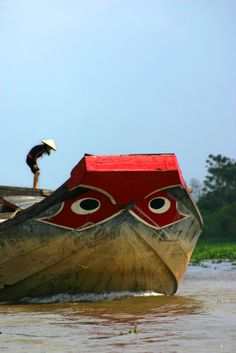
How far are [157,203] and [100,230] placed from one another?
0.79 meters

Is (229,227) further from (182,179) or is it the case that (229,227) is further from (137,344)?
(137,344)

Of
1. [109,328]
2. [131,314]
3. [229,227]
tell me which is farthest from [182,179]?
[229,227]

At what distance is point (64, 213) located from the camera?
31.3 feet

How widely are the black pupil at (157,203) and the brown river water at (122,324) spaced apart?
3.79ft

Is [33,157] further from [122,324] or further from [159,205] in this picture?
[122,324]

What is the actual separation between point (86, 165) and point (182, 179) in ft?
4.41

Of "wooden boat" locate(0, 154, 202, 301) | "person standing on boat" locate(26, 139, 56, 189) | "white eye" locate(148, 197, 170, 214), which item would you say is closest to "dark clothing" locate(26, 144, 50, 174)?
"person standing on boat" locate(26, 139, 56, 189)

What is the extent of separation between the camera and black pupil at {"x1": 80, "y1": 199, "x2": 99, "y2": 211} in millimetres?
9508

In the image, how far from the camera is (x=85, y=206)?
9531 millimetres

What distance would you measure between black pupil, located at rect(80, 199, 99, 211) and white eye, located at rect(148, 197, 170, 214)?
0.68 m

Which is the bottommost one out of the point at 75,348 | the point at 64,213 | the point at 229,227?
the point at 75,348

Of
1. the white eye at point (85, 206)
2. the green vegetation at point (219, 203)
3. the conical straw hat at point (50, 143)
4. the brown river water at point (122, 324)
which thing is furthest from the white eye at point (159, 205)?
the green vegetation at point (219, 203)

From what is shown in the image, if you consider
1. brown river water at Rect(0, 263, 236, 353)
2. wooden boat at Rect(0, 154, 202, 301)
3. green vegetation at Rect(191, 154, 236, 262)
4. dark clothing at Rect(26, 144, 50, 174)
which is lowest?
brown river water at Rect(0, 263, 236, 353)

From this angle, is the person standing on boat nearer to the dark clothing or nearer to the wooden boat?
the dark clothing
